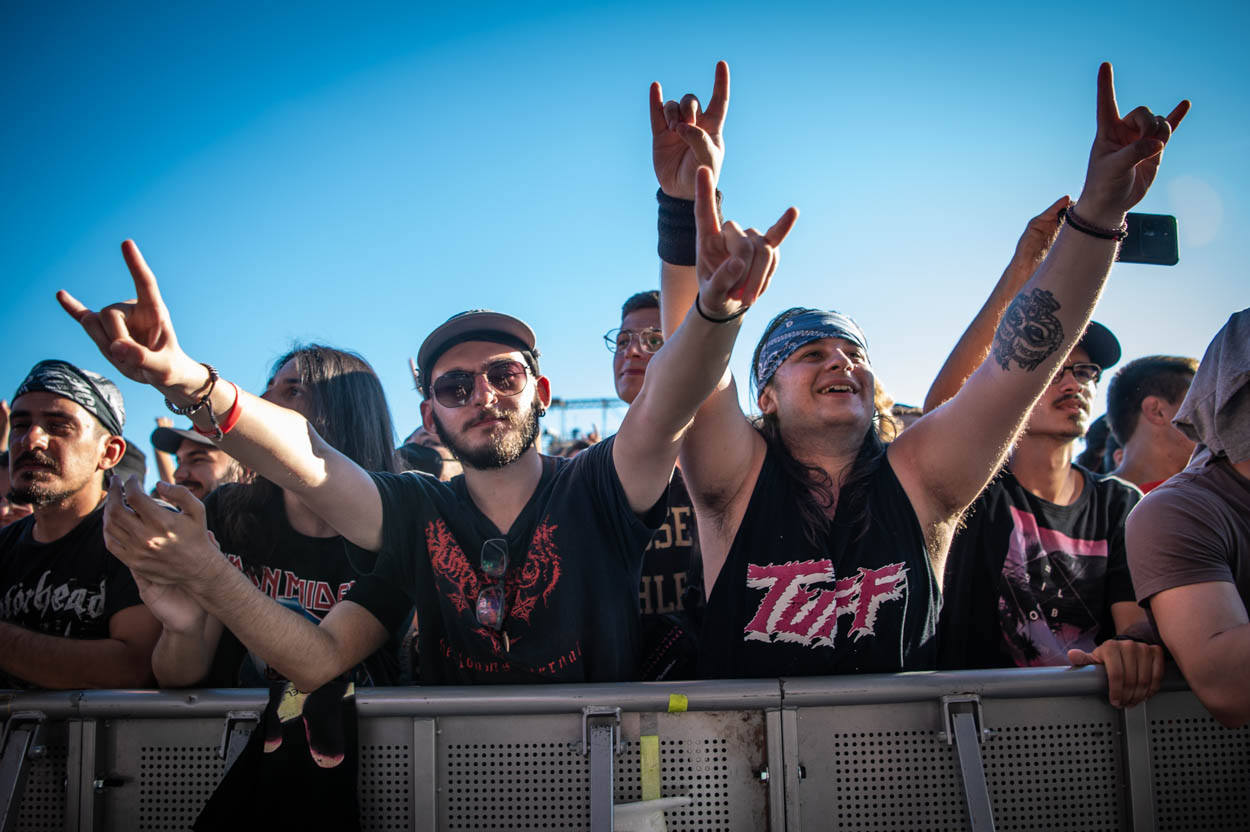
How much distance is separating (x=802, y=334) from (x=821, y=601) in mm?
1076

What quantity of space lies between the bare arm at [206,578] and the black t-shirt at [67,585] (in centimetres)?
83

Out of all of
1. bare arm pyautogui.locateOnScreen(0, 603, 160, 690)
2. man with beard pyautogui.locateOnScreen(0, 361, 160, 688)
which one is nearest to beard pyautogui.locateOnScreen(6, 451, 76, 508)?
man with beard pyautogui.locateOnScreen(0, 361, 160, 688)

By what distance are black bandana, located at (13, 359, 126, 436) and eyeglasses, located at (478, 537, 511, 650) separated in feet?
7.85

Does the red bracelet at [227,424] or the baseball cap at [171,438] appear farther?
the baseball cap at [171,438]

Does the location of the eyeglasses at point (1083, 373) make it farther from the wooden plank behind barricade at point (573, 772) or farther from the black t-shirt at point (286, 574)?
the black t-shirt at point (286, 574)

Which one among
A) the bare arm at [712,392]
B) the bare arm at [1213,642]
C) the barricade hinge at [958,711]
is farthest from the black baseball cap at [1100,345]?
the barricade hinge at [958,711]

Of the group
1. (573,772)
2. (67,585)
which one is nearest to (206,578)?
A: (573,772)

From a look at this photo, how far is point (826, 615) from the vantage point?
2289mm

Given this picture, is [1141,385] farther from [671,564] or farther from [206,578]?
[206,578]

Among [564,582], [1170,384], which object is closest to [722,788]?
[564,582]

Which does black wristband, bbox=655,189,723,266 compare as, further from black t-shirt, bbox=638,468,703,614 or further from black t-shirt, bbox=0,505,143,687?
black t-shirt, bbox=0,505,143,687

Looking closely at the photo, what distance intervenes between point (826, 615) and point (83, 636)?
2.89 metres

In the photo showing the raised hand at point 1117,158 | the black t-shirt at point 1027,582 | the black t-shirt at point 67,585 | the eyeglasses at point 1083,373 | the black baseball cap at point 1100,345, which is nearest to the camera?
the raised hand at point 1117,158

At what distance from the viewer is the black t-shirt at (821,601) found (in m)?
2.26
